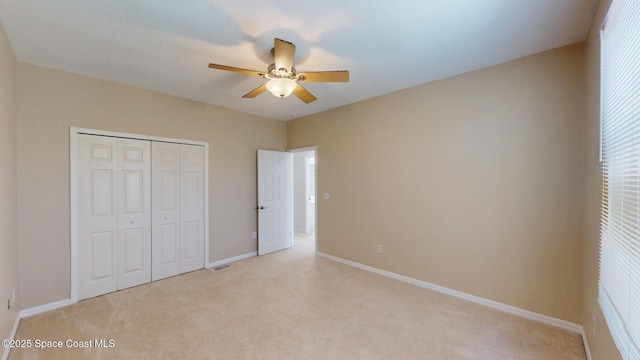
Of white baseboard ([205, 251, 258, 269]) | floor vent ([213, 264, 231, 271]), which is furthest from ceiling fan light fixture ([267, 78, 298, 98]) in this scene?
white baseboard ([205, 251, 258, 269])

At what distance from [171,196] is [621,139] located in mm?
4484

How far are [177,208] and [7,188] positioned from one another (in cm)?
173

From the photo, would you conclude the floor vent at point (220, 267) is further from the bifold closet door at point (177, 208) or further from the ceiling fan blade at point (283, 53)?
the ceiling fan blade at point (283, 53)

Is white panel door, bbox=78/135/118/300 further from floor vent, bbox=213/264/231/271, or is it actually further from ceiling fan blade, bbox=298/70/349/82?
ceiling fan blade, bbox=298/70/349/82

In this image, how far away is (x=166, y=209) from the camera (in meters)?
3.67

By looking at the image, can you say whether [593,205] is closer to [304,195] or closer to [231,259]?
[231,259]

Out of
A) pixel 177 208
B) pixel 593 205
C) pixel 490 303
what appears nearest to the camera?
pixel 593 205

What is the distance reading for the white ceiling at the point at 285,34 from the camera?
1.85 metres

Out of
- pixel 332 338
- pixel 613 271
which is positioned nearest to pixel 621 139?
pixel 613 271

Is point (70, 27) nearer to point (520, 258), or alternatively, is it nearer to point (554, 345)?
point (520, 258)

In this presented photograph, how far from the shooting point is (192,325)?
8.02 feet

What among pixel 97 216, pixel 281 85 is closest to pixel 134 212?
pixel 97 216

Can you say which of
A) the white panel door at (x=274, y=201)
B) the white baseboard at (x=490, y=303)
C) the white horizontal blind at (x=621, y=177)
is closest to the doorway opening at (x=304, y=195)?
the white panel door at (x=274, y=201)

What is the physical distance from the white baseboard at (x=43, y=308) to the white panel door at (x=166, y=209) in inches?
34.6
